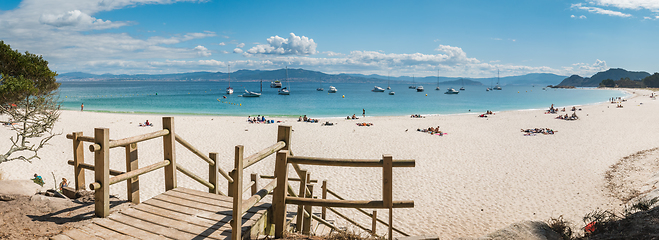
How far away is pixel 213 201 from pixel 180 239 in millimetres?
979

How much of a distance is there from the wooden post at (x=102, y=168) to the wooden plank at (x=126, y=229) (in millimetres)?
136

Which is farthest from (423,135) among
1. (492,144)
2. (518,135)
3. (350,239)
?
(350,239)

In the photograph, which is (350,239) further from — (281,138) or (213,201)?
(213,201)

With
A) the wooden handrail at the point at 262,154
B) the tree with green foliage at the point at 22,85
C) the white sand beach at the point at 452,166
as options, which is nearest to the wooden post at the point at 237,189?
the wooden handrail at the point at 262,154

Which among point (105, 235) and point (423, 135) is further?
point (423, 135)

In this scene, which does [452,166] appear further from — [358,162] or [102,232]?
[102,232]

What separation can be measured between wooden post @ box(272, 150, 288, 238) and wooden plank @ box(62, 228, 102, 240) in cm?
188

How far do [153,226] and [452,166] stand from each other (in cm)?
1181

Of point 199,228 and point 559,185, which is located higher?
point 199,228

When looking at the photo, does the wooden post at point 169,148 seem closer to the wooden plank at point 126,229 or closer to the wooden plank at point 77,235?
the wooden plank at point 126,229

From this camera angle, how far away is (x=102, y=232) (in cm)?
353

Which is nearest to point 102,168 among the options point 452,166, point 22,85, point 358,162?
point 358,162

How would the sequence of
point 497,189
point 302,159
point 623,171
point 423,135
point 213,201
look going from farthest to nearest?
point 423,135, point 623,171, point 497,189, point 213,201, point 302,159

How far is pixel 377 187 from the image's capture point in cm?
1048
